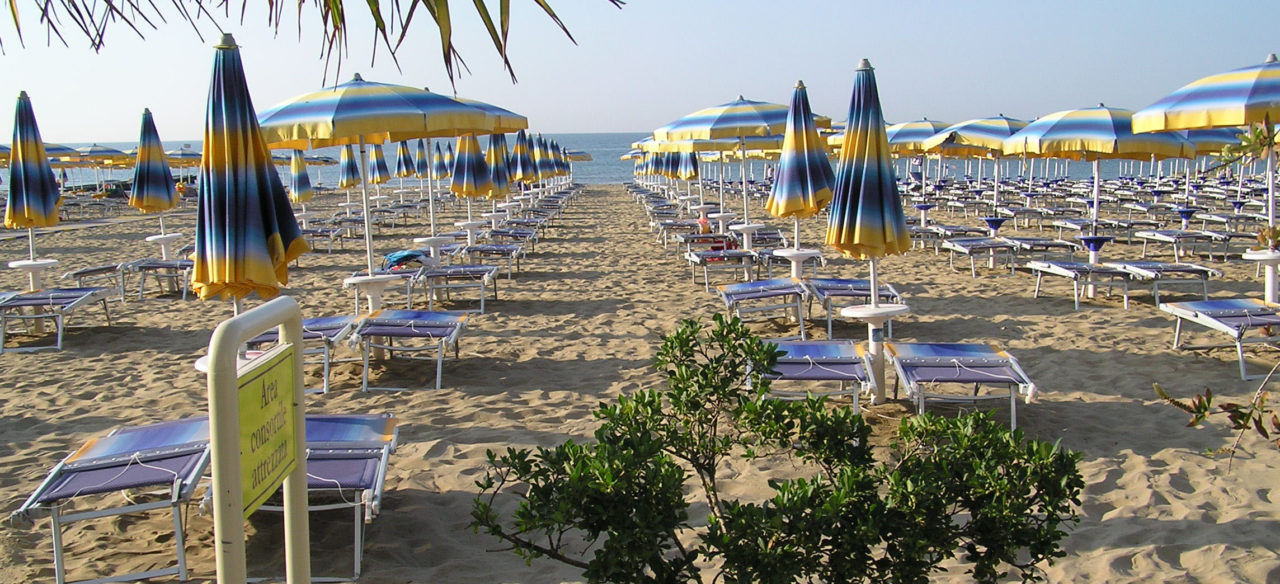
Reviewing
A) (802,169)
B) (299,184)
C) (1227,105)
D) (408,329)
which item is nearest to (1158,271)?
(1227,105)

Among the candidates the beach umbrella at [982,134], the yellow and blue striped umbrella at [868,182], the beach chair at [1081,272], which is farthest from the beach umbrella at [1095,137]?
the yellow and blue striped umbrella at [868,182]

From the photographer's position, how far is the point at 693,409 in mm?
2137

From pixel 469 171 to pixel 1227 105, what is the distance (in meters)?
9.24

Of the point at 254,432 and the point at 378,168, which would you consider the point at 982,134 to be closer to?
the point at 254,432

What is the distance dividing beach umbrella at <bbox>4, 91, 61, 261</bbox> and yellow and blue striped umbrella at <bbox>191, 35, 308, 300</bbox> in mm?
4507

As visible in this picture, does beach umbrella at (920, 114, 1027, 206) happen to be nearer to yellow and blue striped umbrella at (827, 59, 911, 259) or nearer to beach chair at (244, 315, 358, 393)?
yellow and blue striped umbrella at (827, 59, 911, 259)

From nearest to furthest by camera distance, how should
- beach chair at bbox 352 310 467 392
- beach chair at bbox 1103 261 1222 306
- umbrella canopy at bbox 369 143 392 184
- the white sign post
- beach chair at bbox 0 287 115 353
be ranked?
the white sign post, beach chair at bbox 352 310 467 392, beach chair at bbox 0 287 115 353, beach chair at bbox 1103 261 1222 306, umbrella canopy at bbox 369 143 392 184

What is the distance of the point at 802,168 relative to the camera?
25.5ft

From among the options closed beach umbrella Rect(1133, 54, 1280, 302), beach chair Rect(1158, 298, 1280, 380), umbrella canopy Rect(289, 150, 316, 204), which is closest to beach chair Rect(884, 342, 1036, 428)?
beach chair Rect(1158, 298, 1280, 380)

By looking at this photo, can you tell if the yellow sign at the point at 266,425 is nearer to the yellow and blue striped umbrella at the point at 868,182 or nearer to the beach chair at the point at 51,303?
the yellow and blue striped umbrella at the point at 868,182

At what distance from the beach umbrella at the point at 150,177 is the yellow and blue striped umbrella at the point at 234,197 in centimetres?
688

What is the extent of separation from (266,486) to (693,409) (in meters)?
1.00

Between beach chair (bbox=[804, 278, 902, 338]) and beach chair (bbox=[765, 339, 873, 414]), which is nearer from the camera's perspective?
beach chair (bbox=[765, 339, 873, 414])

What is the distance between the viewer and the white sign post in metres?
1.43
